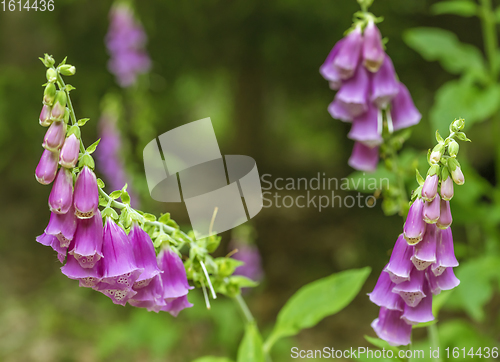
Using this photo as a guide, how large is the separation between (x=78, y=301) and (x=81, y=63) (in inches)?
115

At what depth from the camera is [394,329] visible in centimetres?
123

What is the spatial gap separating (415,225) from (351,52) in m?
0.92

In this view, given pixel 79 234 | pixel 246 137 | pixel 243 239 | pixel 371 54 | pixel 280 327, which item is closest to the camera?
pixel 79 234

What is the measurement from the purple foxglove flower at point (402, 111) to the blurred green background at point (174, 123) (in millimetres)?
2132

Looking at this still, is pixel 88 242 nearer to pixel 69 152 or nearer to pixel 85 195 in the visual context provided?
pixel 85 195

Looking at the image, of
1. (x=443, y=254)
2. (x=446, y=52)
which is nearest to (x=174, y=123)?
(x=446, y=52)

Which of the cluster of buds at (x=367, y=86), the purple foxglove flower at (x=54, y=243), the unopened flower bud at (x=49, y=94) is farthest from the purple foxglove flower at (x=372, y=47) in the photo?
the purple foxglove flower at (x=54, y=243)

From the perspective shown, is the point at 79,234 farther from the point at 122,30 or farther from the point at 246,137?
the point at 246,137

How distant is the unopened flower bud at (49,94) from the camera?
41.7 inches

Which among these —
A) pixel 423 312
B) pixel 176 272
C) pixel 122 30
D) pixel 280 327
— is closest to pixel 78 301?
pixel 122 30

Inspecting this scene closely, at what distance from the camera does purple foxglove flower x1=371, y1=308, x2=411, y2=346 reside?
1226mm

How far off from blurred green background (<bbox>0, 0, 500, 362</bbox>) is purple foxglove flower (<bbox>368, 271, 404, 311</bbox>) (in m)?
2.71

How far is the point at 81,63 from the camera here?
5.05 metres
